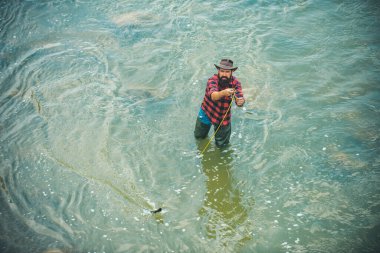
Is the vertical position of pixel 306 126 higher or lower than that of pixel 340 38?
lower

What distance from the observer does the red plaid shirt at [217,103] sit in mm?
5547

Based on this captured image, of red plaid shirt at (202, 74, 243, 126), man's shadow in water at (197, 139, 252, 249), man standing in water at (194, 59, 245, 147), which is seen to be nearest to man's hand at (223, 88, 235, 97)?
man standing in water at (194, 59, 245, 147)

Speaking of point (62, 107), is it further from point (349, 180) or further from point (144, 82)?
point (349, 180)

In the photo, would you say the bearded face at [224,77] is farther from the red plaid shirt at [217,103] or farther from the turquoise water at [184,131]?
the turquoise water at [184,131]

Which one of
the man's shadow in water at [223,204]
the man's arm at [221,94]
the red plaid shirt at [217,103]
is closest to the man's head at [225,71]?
the red plaid shirt at [217,103]

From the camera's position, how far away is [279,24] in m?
11.1

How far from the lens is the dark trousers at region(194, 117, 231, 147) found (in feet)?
20.3

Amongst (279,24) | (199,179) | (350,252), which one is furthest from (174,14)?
(350,252)

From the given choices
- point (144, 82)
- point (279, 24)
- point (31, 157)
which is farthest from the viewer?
point (279, 24)

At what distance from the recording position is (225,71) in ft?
17.6

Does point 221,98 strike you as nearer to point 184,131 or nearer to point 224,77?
point 224,77

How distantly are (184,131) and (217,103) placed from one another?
181 cm

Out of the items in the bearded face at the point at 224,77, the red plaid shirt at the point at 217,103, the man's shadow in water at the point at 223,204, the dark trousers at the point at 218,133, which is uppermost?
the bearded face at the point at 224,77

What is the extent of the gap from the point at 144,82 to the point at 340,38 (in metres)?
6.06
